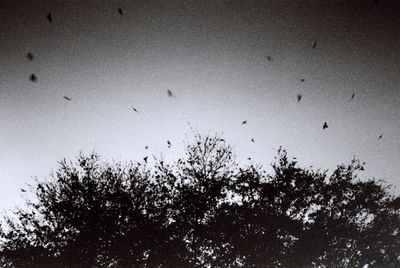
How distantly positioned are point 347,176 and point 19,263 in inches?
1268

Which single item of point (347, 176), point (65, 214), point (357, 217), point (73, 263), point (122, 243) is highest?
point (347, 176)

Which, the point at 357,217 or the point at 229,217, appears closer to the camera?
the point at 229,217

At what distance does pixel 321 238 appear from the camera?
23.9m

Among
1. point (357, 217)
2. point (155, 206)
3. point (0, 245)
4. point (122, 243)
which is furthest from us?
point (357, 217)

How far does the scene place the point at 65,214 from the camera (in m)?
21.4

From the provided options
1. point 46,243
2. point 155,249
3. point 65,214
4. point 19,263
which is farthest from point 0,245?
point 155,249

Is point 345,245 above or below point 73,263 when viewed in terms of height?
above

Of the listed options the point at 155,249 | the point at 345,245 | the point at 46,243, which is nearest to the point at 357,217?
the point at 345,245

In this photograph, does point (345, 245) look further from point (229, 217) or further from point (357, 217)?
point (229, 217)

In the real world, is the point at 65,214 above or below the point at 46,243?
above

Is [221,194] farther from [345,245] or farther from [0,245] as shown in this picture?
[0,245]

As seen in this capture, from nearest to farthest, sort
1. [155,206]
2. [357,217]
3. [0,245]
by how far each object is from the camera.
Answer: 1. [155,206]
2. [0,245]
3. [357,217]

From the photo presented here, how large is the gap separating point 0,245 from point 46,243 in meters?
5.52

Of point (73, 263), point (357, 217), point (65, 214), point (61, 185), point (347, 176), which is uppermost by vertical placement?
point (347, 176)
